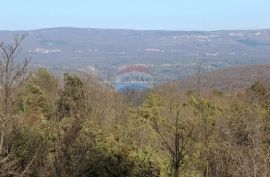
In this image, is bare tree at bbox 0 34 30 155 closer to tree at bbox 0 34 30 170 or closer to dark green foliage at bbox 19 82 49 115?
tree at bbox 0 34 30 170

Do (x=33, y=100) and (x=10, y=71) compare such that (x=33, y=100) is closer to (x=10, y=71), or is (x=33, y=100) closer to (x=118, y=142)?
(x=118, y=142)

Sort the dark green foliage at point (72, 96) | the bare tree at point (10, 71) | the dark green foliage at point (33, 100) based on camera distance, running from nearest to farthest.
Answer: the bare tree at point (10, 71) < the dark green foliage at point (72, 96) < the dark green foliage at point (33, 100)

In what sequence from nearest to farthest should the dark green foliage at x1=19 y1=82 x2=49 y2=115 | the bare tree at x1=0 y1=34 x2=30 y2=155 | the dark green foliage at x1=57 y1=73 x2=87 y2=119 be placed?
the bare tree at x1=0 y1=34 x2=30 y2=155 → the dark green foliage at x1=57 y1=73 x2=87 y2=119 → the dark green foliage at x1=19 y1=82 x2=49 y2=115

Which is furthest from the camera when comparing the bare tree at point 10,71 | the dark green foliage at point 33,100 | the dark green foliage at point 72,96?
the dark green foliage at point 33,100

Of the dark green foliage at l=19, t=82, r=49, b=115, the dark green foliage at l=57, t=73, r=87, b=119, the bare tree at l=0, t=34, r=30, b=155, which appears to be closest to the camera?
the bare tree at l=0, t=34, r=30, b=155

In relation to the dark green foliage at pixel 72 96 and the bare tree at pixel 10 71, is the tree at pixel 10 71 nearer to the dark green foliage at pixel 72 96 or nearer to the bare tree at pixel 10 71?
the bare tree at pixel 10 71

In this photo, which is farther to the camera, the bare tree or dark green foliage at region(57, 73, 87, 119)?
dark green foliage at region(57, 73, 87, 119)

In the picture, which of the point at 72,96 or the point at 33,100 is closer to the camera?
the point at 72,96

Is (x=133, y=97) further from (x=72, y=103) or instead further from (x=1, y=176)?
(x=1, y=176)

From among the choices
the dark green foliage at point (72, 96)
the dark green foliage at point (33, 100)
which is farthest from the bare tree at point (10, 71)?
the dark green foliage at point (33, 100)

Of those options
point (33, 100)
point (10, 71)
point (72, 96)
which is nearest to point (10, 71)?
point (10, 71)

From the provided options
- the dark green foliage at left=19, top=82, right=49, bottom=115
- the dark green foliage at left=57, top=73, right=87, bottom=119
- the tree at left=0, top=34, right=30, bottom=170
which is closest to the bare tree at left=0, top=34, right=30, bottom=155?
the tree at left=0, top=34, right=30, bottom=170
